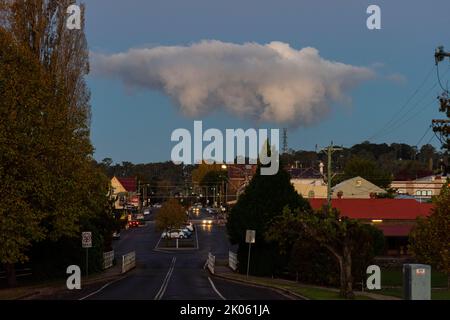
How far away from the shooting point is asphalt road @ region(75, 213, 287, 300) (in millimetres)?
30531

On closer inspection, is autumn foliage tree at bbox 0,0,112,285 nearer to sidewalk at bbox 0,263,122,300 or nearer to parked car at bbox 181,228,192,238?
sidewalk at bbox 0,263,122,300

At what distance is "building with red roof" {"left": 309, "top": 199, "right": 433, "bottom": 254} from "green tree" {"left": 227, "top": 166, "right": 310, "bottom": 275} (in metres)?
17.6

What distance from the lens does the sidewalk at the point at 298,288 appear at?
29562mm

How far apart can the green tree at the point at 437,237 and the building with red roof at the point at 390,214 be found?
2649 centimetres

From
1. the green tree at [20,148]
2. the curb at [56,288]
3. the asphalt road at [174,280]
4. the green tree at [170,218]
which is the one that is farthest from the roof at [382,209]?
the green tree at [20,148]

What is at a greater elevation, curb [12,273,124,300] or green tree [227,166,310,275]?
green tree [227,166,310,275]

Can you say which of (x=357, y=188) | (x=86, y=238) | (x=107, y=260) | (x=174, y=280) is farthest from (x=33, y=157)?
(x=357, y=188)

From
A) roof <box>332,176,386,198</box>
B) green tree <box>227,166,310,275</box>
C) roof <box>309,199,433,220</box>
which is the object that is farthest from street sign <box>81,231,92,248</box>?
roof <box>332,176,386,198</box>

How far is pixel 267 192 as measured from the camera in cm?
4497

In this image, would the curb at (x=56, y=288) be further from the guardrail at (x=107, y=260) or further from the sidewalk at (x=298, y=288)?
the sidewalk at (x=298, y=288)

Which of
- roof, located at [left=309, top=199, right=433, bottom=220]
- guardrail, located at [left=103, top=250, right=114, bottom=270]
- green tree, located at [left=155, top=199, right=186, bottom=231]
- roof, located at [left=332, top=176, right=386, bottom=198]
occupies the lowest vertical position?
guardrail, located at [left=103, top=250, right=114, bottom=270]
